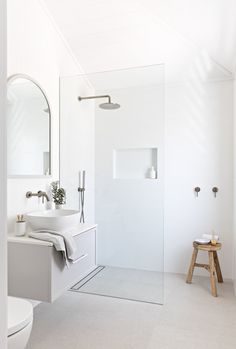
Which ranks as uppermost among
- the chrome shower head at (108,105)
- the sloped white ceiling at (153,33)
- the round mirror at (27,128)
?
the sloped white ceiling at (153,33)

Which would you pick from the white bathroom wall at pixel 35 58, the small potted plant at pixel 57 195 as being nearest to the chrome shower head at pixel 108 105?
the white bathroom wall at pixel 35 58

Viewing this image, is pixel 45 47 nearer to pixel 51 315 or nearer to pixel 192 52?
pixel 192 52

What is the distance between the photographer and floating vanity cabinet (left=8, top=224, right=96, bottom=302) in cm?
202

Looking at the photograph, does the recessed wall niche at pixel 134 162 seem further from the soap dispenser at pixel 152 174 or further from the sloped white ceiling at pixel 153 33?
the sloped white ceiling at pixel 153 33

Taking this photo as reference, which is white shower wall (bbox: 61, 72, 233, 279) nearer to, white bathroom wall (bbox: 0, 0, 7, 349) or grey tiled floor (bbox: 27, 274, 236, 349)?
grey tiled floor (bbox: 27, 274, 236, 349)

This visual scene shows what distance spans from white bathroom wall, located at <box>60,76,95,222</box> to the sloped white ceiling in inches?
14.6

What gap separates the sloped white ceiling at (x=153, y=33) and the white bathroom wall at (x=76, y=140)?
0.37 m

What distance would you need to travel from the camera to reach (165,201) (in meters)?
3.56

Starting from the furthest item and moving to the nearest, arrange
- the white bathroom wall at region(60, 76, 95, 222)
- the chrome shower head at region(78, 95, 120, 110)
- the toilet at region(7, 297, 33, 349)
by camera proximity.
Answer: the chrome shower head at region(78, 95, 120, 110) < the white bathroom wall at region(60, 76, 95, 222) < the toilet at region(7, 297, 33, 349)

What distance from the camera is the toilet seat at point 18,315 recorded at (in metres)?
1.50

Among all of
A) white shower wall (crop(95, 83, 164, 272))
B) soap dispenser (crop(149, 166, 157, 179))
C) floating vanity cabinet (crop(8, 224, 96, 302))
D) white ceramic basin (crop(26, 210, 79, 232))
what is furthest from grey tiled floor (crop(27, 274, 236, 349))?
soap dispenser (crop(149, 166, 157, 179))


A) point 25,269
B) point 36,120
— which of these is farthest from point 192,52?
point 25,269

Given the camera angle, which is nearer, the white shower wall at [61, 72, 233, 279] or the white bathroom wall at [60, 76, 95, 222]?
the white bathroom wall at [60, 76, 95, 222]

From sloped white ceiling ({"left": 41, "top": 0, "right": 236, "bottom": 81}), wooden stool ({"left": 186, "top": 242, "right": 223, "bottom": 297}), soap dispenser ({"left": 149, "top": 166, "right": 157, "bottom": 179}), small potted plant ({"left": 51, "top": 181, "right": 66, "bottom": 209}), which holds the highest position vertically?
sloped white ceiling ({"left": 41, "top": 0, "right": 236, "bottom": 81})
